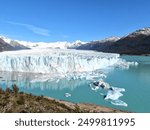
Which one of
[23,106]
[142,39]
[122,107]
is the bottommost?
[122,107]

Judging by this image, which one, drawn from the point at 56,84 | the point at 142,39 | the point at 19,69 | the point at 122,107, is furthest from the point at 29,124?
the point at 142,39

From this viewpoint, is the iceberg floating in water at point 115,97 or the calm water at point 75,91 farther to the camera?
the calm water at point 75,91

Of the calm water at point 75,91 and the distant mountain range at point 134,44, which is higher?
the distant mountain range at point 134,44

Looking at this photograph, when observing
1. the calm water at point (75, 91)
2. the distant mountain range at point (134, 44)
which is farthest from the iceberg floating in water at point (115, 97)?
Result: the distant mountain range at point (134, 44)

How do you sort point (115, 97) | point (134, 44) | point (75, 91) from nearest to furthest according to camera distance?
1. point (115, 97)
2. point (75, 91)
3. point (134, 44)

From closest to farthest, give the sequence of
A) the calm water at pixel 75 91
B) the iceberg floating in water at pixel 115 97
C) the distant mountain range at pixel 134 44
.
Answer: the iceberg floating in water at pixel 115 97 → the calm water at pixel 75 91 → the distant mountain range at pixel 134 44

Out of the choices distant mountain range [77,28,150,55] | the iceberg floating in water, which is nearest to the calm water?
the iceberg floating in water

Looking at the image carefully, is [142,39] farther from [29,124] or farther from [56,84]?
[29,124]

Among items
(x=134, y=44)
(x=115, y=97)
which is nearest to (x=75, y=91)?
(x=115, y=97)

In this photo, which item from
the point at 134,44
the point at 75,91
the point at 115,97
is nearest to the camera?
the point at 115,97

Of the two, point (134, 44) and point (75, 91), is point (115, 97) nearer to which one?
point (75, 91)

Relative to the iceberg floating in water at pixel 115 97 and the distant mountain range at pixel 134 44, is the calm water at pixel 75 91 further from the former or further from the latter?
the distant mountain range at pixel 134 44
